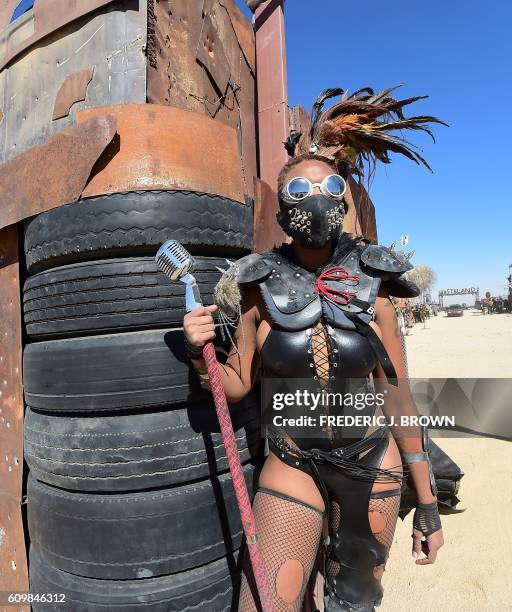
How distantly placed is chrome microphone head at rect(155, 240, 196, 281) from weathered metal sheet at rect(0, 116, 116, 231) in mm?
576

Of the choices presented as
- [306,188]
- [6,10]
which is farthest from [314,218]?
[6,10]

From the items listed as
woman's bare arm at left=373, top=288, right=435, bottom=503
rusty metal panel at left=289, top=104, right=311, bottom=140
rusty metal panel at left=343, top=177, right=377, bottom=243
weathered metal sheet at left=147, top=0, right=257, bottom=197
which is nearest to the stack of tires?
weathered metal sheet at left=147, top=0, right=257, bottom=197

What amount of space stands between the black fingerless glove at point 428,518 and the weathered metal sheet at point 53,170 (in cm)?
207

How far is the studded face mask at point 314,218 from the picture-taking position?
157cm

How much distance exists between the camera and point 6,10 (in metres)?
2.53

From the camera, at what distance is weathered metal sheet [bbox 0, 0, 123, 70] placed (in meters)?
1.94

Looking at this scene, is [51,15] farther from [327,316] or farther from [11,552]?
[11,552]

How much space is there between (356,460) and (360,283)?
73 cm

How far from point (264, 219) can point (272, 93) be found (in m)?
1.16

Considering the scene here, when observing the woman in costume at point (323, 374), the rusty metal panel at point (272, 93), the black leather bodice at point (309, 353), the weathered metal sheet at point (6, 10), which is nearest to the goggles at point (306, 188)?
the woman in costume at point (323, 374)

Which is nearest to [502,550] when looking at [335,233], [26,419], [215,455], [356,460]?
[356,460]

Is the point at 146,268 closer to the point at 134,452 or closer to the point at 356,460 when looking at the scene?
the point at 134,452

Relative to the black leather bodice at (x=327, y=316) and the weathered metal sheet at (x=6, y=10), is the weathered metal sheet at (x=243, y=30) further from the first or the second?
the black leather bodice at (x=327, y=316)

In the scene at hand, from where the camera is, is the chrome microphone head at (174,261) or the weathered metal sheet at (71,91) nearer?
the chrome microphone head at (174,261)
